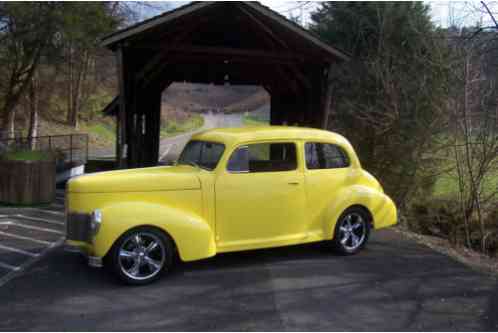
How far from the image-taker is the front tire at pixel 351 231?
22.8ft

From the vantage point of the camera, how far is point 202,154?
6.67 metres

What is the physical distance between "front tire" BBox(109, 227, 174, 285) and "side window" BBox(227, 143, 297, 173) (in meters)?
1.29

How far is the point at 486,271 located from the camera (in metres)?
6.62

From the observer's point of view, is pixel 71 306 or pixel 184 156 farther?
pixel 184 156

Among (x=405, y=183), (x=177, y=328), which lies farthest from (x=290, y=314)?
(x=405, y=183)

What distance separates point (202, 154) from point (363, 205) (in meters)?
2.48

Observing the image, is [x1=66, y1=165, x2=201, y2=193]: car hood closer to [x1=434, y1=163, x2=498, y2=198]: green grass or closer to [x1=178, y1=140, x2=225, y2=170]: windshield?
[x1=178, y1=140, x2=225, y2=170]: windshield

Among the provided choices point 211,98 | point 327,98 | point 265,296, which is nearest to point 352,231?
point 265,296

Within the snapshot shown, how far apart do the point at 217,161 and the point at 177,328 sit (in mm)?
2345

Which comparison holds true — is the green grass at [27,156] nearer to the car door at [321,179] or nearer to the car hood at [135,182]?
the car hood at [135,182]

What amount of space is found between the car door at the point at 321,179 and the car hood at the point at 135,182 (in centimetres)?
165

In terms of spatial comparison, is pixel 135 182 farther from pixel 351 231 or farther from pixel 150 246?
pixel 351 231

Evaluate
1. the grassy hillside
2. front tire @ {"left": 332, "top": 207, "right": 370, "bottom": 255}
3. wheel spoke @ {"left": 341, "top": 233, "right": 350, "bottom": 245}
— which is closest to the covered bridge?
front tire @ {"left": 332, "top": 207, "right": 370, "bottom": 255}

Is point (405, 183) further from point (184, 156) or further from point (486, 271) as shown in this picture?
point (184, 156)
